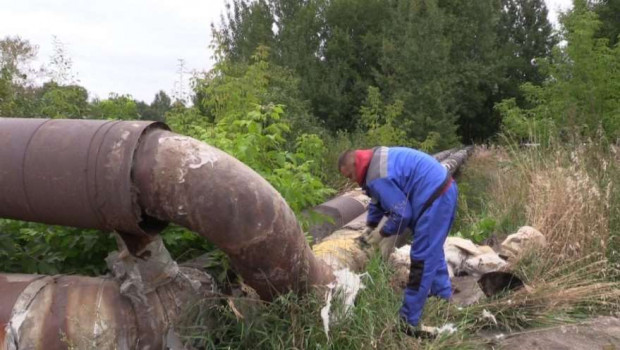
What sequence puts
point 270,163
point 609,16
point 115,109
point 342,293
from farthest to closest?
1. point 609,16
2. point 115,109
3. point 270,163
4. point 342,293

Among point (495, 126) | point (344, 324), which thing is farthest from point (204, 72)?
point (495, 126)

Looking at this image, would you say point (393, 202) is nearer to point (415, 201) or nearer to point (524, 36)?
point (415, 201)

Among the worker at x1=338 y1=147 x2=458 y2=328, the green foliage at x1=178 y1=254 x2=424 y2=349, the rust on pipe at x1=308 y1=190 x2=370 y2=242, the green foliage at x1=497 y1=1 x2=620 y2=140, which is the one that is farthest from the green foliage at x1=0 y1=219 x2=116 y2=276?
the green foliage at x1=497 y1=1 x2=620 y2=140

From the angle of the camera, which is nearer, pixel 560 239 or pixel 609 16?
pixel 560 239

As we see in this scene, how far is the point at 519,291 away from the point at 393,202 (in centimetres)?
138

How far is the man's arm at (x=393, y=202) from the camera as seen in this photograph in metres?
4.48

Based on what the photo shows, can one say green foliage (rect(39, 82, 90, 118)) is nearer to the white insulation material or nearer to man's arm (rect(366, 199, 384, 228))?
man's arm (rect(366, 199, 384, 228))

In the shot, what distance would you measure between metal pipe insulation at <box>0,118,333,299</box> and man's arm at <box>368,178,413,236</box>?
1764 mm

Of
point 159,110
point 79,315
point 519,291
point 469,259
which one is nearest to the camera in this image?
point 79,315

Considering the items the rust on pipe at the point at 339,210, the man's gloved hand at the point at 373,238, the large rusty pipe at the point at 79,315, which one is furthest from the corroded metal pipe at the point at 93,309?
the rust on pipe at the point at 339,210

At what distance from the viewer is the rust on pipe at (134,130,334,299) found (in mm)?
2656

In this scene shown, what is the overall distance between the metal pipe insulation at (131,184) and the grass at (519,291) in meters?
0.50

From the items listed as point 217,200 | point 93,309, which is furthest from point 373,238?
point 93,309

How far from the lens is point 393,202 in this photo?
4484 mm
